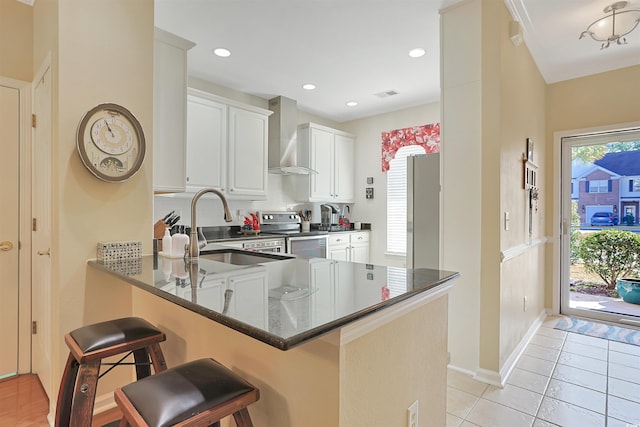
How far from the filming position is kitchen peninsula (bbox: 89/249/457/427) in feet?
2.94

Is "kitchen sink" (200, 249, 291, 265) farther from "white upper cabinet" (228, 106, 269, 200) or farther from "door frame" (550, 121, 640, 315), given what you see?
"door frame" (550, 121, 640, 315)

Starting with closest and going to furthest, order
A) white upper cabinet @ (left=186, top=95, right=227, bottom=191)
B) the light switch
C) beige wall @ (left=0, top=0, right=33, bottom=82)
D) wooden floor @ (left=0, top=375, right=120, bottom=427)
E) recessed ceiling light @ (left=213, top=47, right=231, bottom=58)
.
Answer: wooden floor @ (left=0, top=375, right=120, bottom=427)
beige wall @ (left=0, top=0, right=33, bottom=82)
recessed ceiling light @ (left=213, top=47, right=231, bottom=58)
white upper cabinet @ (left=186, top=95, right=227, bottom=191)
the light switch

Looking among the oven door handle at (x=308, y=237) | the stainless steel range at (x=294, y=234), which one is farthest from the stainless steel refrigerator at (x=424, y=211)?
the oven door handle at (x=308, y=237)

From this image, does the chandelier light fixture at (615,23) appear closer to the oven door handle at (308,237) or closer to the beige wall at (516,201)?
the beige wall at (516,201)

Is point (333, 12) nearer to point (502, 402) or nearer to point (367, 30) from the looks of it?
point (367, 30)

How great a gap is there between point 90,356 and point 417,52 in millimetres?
3316

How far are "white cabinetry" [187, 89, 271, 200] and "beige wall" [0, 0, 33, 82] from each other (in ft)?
3.96

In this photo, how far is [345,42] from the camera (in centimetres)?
298

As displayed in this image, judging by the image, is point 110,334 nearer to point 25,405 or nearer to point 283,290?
point 283,290

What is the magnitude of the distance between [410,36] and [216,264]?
8.23ft

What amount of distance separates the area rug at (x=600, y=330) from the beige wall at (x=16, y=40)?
203 inches

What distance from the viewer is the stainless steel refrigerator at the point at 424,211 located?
297 centimetres

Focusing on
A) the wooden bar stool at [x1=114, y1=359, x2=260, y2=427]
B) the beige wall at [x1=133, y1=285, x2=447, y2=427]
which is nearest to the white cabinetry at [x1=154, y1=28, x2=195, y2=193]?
the beige wall at [x1=133, y1=285, x2=447, y2=427]

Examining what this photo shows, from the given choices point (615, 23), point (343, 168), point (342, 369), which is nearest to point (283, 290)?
point (342, 369)
